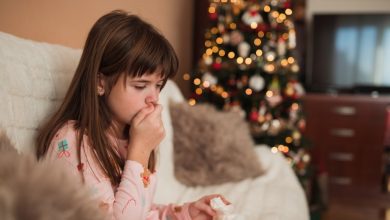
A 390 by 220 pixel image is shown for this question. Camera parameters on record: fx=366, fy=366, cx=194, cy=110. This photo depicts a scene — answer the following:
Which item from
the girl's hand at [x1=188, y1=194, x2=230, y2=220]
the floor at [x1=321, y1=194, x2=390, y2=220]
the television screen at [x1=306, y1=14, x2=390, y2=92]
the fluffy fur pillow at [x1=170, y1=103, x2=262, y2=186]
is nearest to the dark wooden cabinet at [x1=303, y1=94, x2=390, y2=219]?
the floor at [x1=321, y1=194, x2=390, y2=220]

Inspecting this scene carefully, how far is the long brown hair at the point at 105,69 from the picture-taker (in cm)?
91

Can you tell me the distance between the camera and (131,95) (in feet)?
3.10

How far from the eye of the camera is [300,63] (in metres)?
3.96

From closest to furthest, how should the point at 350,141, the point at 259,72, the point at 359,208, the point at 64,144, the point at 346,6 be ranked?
the point at 64,144, the point at 259,72, the point at 359,208, the point at 350,141, the point at 346,6

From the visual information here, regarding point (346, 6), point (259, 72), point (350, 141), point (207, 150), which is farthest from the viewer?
point (346, 6)

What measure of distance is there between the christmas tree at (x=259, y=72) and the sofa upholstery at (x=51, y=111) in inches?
36.8

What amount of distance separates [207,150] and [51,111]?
0.81 meters

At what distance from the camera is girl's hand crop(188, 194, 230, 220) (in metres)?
0.98

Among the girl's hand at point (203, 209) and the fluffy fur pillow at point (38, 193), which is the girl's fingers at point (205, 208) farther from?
the fluffy fur pillow at point (38, 193)

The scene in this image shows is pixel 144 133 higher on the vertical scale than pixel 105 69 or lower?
lower

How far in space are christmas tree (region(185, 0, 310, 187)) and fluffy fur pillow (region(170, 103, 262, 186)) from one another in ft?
3.18

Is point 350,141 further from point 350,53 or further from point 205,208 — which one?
point 205,208

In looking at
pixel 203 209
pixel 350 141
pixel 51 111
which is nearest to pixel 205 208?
pixel 203 209

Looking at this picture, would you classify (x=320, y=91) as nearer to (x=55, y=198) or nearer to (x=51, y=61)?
(x=51, y=61)
